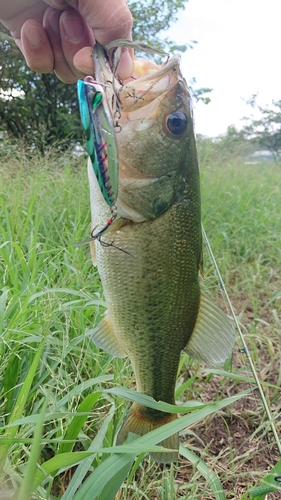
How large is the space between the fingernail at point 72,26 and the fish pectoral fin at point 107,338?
3.35 ft

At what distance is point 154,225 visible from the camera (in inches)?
41.1

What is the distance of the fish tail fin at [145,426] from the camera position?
1186 millimetres

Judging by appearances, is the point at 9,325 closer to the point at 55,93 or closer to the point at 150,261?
the point at 150,261

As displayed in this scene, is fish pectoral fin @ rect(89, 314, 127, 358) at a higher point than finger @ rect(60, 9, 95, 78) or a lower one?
lower

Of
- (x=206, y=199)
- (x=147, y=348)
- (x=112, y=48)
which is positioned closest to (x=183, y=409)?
(x=147, y=348)

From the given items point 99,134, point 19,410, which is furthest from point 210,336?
point 99,134

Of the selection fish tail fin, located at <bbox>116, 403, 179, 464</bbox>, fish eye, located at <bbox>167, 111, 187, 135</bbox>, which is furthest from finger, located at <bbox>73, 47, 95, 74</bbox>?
fish tail fin, located at <bbox>116, 403, 179, 464</bbox>

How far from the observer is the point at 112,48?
1.04 m

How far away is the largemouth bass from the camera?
3.34ft

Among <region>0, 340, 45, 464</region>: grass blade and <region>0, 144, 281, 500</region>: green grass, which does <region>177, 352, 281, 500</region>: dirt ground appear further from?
<region>0, 340, 45, 464</region>: grass blade

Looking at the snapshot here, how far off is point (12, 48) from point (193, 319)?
338 inches

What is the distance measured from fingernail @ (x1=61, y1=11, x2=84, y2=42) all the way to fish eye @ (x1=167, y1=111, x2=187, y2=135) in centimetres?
66

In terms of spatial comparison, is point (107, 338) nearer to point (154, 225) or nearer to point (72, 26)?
point (154, 225)

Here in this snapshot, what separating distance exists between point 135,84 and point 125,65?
126 mm
